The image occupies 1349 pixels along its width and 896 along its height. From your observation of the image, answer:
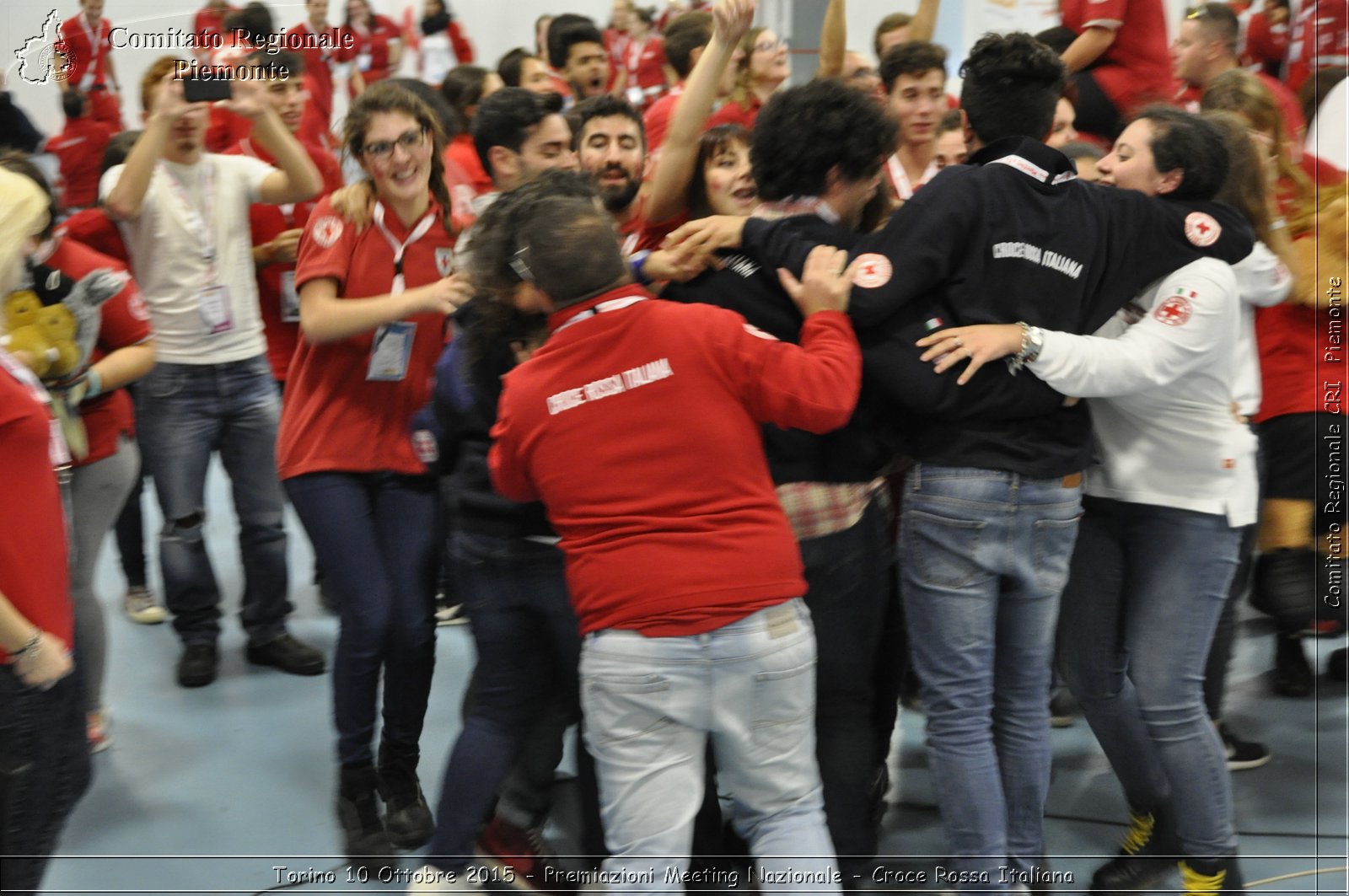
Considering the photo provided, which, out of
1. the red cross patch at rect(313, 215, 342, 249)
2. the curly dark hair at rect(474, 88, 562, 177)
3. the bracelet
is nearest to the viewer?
the bracelet

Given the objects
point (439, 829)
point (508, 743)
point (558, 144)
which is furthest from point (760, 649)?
point (558, 144)

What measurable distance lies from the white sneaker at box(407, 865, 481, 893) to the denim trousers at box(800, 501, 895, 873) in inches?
29.5

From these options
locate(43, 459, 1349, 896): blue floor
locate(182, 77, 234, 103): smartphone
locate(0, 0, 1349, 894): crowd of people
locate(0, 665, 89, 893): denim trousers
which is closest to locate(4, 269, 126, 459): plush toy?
locate(0, 0, 1349, 894): crowd of people

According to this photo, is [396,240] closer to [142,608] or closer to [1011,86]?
[1011,86]

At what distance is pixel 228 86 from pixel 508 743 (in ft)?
7.05

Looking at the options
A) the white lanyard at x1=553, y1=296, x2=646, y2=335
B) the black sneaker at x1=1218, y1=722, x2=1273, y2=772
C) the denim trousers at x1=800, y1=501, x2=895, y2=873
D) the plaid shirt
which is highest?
the white lanyard at x1=553, y1=296, x2=646, y2=335

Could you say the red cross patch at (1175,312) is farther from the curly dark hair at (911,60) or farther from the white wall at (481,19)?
the white wall at (481,19)

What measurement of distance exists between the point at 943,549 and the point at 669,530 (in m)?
0.59

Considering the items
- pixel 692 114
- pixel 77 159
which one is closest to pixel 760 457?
pixel 692 114

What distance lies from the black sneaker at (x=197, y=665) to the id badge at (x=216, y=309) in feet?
3.30

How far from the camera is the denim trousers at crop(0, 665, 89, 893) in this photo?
199 cm

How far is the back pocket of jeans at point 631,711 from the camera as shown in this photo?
1.97 meters

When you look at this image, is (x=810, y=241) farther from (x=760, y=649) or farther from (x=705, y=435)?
(x=760, y=649)

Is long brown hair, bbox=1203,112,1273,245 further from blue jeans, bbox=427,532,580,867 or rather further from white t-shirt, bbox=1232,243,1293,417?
blue jeans, bbox=427,532,580,867
